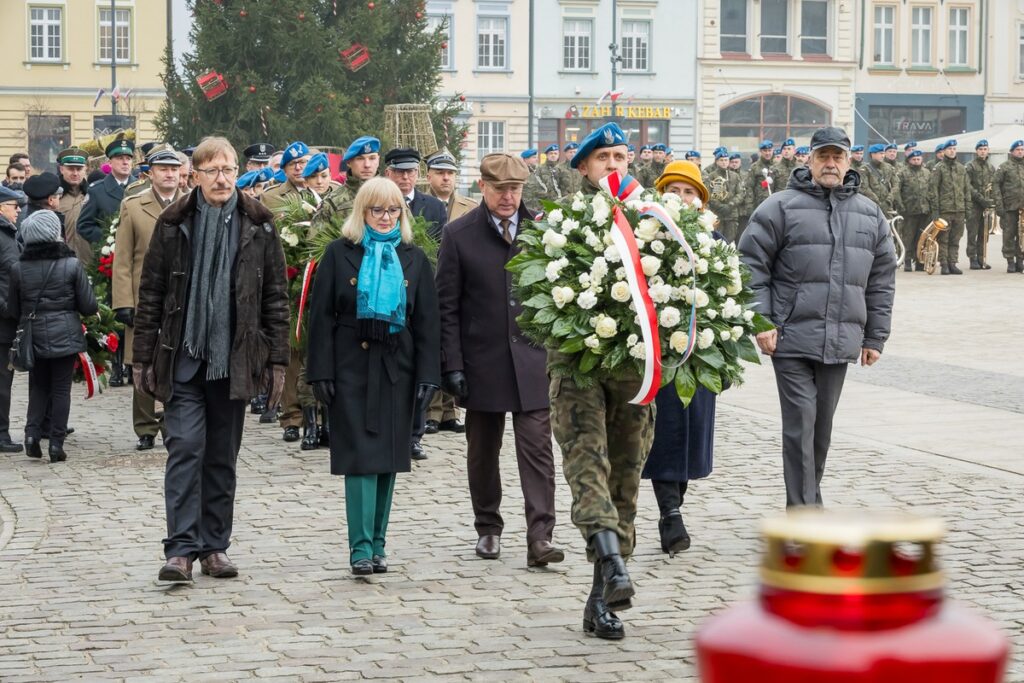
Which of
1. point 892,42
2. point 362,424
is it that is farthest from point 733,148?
point 362,424

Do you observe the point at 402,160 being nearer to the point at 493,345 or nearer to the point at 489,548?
the point at 493,345

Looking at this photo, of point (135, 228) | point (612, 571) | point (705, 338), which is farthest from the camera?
point (135, 228)

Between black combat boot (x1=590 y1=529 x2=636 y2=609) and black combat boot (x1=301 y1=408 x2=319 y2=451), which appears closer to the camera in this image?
black combat boot (x1=590 y1=529 x2=636 y2=609)

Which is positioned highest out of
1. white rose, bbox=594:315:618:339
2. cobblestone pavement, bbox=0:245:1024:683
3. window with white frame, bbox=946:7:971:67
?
window with white frame, bbox=946:7:971:67

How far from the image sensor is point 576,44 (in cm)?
6356

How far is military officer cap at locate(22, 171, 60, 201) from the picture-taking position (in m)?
13.1

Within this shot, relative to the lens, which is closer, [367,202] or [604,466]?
[604,466]

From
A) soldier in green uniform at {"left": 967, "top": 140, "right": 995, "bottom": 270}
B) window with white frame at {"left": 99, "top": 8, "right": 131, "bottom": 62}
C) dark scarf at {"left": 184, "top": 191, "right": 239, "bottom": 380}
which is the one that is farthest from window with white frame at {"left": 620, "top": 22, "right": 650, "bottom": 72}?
dark scarf at {"left": 184, "top": 191, "right": 239, "bottom": 380}

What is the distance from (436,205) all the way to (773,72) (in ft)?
181

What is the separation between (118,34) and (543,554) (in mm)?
54961

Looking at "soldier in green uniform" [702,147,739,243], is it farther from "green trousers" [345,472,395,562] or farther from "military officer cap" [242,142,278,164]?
"green trousers" [345,472,395,562]

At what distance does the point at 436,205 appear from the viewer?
12.1 metres

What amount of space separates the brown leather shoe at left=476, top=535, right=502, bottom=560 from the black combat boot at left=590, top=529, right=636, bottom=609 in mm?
1625

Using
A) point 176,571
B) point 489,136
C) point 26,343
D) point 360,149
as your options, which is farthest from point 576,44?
point 176,571
